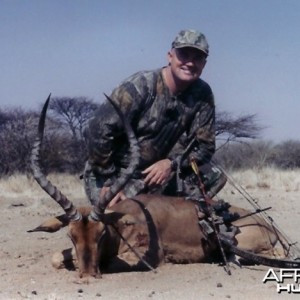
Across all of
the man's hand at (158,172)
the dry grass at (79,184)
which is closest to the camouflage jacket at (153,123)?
the man's hand at (158,172)

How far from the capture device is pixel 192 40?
7988 mm

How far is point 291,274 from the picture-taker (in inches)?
268

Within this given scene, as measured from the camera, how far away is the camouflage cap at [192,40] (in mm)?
7988

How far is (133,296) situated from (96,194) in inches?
94.6

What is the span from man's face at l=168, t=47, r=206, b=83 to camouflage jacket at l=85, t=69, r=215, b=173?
0.83 ft

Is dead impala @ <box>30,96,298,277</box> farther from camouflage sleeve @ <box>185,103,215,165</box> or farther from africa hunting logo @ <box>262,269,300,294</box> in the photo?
camouflage sleeve @ <box>185,103,215,165</box>

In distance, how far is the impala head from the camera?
677cm

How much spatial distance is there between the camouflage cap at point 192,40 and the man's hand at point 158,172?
1.11 metres

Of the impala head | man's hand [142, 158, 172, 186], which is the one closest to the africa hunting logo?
the impala head

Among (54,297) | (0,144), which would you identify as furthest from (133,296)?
(0,144)

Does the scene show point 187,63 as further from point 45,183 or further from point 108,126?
point 45,183

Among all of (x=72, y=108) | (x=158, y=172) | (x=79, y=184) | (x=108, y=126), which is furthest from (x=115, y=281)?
(x=72, y=108)

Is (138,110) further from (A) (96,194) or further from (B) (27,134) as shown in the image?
(B) (27,134)

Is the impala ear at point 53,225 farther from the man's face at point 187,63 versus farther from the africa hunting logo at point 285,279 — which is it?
the man's face at point 187,63
